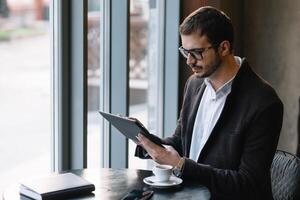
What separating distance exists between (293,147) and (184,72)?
3.43 feet

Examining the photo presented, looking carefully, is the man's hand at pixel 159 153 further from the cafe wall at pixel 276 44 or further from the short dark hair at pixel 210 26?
the cafe wall at pixel 276 44

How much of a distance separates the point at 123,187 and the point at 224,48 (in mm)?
683

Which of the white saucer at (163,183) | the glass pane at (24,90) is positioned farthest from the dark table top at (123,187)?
the glass pane at (24,90)

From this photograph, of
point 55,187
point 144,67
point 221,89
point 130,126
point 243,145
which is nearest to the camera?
point 55,187

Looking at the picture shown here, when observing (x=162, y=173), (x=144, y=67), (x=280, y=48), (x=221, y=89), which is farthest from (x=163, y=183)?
(x=280, y=48)

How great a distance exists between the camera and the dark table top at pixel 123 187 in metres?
1.94

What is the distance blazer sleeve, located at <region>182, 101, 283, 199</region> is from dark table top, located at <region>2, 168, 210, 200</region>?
6cm

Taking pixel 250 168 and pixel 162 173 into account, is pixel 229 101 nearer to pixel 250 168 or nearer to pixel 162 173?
pixel 250 168

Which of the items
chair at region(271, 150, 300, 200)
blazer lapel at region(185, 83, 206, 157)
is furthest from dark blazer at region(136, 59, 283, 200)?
chair at region(271, 150, 300, 200)

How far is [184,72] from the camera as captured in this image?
146 inches

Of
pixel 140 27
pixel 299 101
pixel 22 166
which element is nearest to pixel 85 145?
pixel 22 166

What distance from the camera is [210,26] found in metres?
2.15

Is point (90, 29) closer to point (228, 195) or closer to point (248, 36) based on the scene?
point (228, 195)

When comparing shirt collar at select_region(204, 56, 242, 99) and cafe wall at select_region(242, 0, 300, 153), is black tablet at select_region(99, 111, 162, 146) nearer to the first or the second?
shirt collar at select_region(204, 56, 242, 99)
